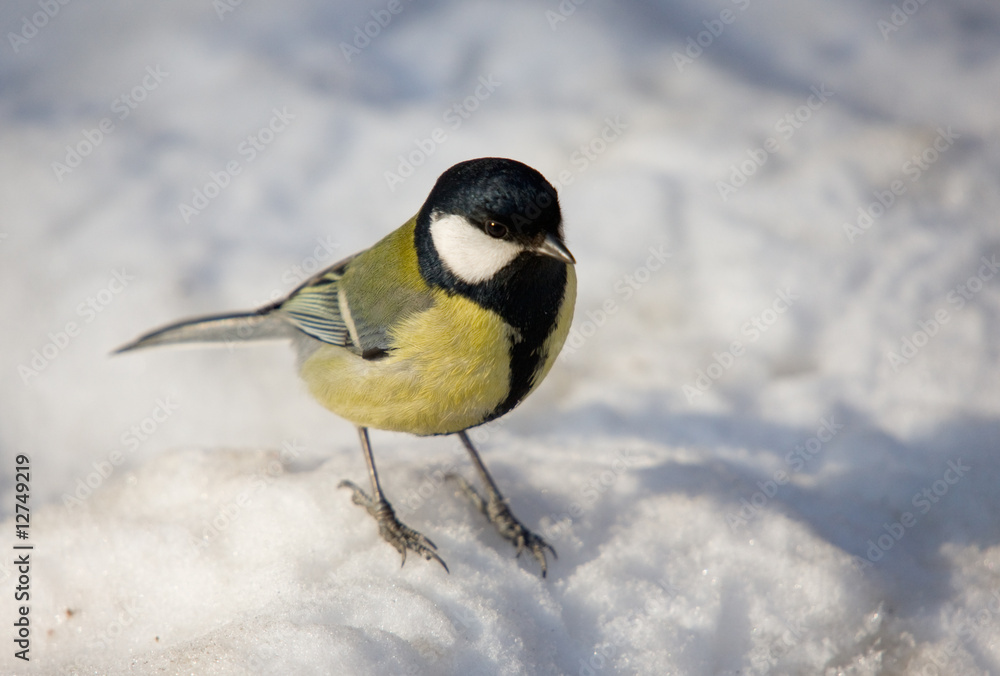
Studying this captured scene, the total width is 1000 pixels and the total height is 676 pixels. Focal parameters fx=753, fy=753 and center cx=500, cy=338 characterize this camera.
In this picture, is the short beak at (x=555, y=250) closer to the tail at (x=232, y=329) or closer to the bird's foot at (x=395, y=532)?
the bird's foot at (x=395, y=532)

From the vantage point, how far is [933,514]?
9.82ft

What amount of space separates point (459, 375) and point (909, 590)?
5.92 feet

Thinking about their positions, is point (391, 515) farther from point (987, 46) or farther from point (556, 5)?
point (987, 46)

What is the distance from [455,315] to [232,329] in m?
1.30

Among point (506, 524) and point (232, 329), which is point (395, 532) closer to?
point (506, 524)

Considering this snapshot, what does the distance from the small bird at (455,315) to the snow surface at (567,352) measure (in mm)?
381

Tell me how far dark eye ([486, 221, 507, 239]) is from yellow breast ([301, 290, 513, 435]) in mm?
225

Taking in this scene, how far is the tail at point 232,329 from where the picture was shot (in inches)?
120

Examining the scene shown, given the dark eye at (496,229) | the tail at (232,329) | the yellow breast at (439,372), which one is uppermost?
the dark eye at (496,229)

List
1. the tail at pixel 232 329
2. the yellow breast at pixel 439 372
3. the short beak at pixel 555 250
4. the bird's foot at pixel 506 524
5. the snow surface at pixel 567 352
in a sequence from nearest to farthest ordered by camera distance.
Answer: the short beak at pixel 555 250 → the yellow breast at pixel 439 372 → the snow surface at pixel 567 352 → the bird's foot at pixel 506 524 → the tail at pixel 232 329

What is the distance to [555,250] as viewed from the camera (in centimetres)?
206

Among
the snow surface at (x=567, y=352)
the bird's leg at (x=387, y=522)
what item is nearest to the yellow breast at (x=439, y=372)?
the bird's leg at (x=387, y=522)

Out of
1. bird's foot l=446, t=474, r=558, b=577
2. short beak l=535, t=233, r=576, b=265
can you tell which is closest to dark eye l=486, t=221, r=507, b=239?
short beak l=535, t=233, r=576, b=265

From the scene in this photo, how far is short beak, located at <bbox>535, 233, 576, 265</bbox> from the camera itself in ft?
6.72
